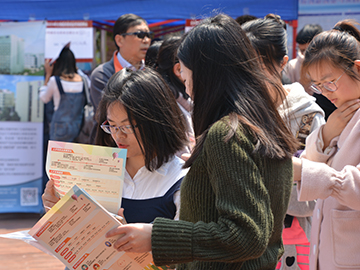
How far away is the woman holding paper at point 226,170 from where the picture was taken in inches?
42.5

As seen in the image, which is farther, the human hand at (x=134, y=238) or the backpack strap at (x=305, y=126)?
the backpack strap at (x=305, y=126)

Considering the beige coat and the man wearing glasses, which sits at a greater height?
the man wearing glasses

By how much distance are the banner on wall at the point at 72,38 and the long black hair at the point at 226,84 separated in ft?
13.8

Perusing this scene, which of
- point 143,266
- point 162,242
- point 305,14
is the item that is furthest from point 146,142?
point 305,14

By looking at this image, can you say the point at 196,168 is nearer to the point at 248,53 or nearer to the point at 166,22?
the point at 248,53

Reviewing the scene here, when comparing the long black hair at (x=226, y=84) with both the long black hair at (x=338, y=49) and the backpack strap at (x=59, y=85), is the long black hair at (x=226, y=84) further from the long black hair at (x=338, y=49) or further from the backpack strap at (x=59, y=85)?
the backpack strap at (x=59, y=85)

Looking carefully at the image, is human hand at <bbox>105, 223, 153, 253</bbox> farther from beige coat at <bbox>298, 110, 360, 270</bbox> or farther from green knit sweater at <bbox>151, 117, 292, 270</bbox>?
beige coat at <bbox>298, 110, 360, 270</bbox>

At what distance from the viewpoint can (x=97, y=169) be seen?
1460 mm

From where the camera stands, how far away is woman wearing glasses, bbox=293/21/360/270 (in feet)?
5.82

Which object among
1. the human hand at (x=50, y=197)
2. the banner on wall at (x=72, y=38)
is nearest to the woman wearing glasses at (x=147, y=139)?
the human hand at (x=50, y=197)

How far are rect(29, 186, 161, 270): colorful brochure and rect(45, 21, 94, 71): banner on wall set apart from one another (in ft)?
13.8

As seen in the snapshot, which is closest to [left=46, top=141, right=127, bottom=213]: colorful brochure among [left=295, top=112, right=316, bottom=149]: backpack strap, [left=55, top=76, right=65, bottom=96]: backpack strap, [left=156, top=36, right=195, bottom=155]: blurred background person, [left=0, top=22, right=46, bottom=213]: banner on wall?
[left=295, top=112, right=316, bottom=149]: backpack strap

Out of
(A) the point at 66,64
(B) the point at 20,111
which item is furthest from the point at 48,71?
(B) the point at 20,111

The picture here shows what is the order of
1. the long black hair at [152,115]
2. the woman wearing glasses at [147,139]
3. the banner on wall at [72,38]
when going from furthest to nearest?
the banner on wall at [72,38]
the long black hair at [152,115]
the woman wearing glasses at [147,139]
